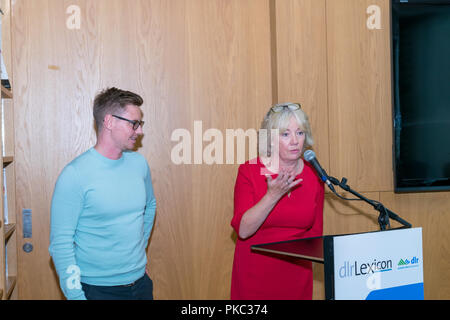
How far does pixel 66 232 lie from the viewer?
176 cm

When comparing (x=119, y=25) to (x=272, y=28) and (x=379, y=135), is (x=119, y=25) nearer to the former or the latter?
(x=272, y=28)

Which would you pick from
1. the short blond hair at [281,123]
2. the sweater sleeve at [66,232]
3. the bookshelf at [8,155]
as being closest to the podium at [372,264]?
the short blond hair at [281,123]

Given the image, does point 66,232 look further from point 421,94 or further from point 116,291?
point 421,94

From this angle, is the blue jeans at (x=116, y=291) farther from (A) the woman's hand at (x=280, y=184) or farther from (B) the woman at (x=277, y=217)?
(A) the woman's hand at (x=280, y=184)

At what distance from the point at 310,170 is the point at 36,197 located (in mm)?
1630

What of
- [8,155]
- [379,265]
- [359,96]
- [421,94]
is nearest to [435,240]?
[421,94]

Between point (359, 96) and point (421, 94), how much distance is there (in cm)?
40

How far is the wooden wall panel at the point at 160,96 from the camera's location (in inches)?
103

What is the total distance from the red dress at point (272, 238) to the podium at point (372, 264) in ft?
1.36

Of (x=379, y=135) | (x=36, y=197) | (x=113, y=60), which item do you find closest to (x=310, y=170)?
(x=379, y=135)

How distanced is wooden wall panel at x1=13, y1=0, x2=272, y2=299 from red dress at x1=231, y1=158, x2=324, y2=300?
0.76 metres

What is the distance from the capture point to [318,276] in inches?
113

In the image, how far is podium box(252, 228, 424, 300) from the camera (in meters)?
1.39

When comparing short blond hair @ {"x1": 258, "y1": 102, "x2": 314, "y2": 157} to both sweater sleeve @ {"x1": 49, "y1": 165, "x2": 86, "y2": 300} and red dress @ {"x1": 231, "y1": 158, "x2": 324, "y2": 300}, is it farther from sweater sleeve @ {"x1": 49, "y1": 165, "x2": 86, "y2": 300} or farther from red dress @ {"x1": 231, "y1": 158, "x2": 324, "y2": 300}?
sweater sleeve @ {"x1": 49, "y1": 165, "x2": 86, "y2": 300}
